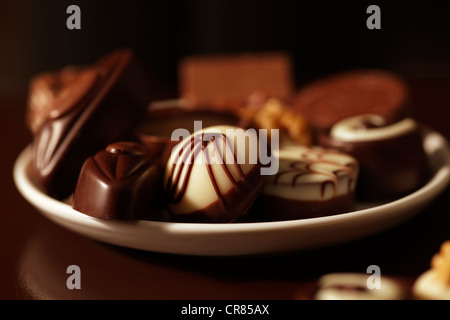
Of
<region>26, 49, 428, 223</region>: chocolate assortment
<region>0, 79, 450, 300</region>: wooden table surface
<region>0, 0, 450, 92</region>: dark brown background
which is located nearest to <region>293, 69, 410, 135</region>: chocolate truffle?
<region>26, 49, 428, 223</region>: chocolate assortment

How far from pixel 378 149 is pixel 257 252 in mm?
356

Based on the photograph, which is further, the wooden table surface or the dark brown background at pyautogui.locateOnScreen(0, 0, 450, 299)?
the dark brown background at pyautogui.locateOnScreen(0, 0, 450, 299)

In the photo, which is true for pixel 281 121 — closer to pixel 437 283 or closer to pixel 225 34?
pixel 437 283

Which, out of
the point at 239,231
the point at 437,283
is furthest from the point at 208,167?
the point at 437,283

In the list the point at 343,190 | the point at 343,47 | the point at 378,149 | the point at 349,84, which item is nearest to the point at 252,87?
the point at 349,84

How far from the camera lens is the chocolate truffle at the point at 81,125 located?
104cm

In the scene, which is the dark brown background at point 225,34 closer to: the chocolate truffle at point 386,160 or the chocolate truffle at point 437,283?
the chocolate truffle at point 386,160

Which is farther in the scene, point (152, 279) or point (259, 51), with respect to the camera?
point (259, 51)

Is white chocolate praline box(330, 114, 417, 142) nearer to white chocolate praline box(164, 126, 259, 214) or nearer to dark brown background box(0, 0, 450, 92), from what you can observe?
white chocolate praline box(164, 126, 259, 214)

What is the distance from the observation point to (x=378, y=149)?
1115 millimetres

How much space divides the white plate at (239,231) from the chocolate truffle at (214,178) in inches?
2.0

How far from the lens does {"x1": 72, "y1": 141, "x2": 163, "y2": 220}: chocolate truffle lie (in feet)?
2.89

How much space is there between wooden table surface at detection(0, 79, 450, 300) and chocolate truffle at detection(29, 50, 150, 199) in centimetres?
11

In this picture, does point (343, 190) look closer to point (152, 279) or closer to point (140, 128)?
point (152, 279)
